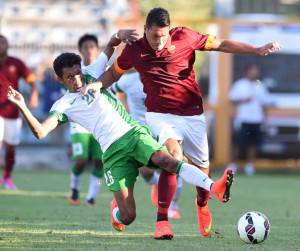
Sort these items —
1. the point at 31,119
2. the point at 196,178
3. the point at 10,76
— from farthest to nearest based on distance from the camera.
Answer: the point at 10,76, the point at 196,178, the point at 31,119

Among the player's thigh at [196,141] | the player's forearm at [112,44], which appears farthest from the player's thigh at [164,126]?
the player's forearm at [112,44]

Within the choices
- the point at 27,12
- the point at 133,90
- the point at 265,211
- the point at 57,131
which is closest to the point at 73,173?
the point at 133,90

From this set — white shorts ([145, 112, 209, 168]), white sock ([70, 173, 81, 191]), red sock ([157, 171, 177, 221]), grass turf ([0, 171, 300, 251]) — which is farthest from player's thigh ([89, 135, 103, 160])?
red sock ([157, 171, 177, 221])

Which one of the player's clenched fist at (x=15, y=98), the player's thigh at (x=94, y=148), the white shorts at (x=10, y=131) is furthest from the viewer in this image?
the white shorts at (x=10, y=131)

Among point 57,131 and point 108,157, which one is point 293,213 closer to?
point 108,157

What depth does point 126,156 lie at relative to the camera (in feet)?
28.3

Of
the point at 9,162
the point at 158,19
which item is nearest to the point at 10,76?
the point at 9,162

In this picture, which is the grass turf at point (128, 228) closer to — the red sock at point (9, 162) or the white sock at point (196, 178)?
the red sock at point (9, 162)

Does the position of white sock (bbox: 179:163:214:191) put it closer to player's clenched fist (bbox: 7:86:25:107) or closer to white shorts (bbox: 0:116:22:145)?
player's clenched fist (bbox: 7:86:25:107)

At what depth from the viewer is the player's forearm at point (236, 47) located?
8.99 m

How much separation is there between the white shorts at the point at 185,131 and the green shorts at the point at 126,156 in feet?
1.15

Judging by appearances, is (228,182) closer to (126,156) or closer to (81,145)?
(126,156)

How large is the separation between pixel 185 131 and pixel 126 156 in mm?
836

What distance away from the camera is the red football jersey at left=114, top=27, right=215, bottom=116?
9000mm
